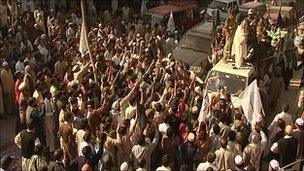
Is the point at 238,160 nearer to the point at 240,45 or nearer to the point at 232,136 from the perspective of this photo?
the point at 232,136

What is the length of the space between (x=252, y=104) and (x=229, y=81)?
1.56 m

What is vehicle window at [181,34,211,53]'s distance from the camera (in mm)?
14887

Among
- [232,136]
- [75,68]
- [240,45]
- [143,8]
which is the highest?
[240,45]

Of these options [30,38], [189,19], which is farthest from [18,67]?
[189,19]

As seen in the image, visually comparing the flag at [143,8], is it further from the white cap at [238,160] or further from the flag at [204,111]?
the white cap at [238,160]

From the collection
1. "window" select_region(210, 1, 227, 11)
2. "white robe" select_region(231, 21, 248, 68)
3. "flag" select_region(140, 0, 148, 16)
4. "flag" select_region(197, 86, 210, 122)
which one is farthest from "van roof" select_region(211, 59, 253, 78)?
"flag" select_region(140, 0, 148, 16)

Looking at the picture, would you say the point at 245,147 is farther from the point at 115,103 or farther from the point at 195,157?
the point at 115,103

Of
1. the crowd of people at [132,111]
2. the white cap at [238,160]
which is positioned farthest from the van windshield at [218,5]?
the white cap at [238,160]

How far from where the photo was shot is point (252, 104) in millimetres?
10047

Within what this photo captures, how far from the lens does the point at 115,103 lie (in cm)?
982

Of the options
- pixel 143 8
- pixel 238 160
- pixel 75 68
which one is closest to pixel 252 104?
pixel 238 160

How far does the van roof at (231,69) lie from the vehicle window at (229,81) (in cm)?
8

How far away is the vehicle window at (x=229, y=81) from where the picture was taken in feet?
37.2

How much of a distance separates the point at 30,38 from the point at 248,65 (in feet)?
21.8
